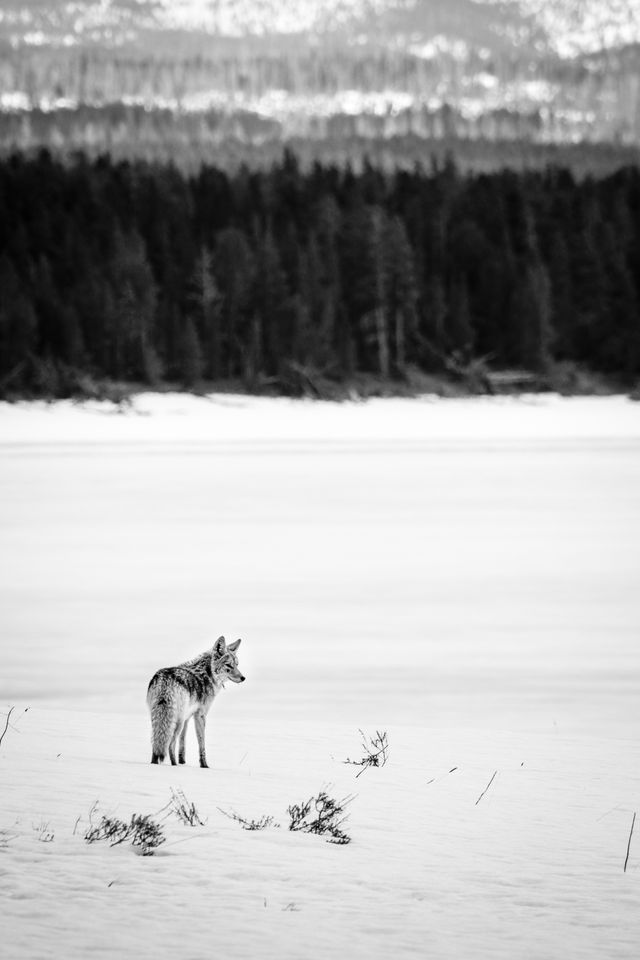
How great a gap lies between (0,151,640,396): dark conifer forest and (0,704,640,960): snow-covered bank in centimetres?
4861

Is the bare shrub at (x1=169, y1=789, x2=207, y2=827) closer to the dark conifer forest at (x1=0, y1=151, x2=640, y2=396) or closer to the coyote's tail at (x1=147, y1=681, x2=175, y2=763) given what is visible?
the coyote's tail at (x1=147, y1=681, x2=175, y2=763)

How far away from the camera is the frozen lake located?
1209 cm

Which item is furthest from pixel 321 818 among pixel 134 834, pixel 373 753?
pixel 373 753

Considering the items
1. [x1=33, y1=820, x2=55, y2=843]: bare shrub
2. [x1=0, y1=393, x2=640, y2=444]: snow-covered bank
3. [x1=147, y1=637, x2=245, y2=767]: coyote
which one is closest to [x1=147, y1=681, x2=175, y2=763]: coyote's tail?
[x1=147, y1=637, x2=245, y2=767]: coyote

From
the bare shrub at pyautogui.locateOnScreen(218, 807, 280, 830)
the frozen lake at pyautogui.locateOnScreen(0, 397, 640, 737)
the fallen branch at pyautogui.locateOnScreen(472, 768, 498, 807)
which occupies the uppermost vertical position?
the bare shrub at pyautogui.locateOnScreen(218, 807, 280, 830)

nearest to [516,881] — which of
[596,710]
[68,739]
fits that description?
[68,739]

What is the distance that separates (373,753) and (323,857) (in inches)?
101

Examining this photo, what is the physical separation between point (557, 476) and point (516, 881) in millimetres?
26750

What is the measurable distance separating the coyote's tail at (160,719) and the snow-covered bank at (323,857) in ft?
0.38

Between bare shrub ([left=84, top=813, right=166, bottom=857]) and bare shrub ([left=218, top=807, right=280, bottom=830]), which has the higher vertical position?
bare shrub ([left=84, top=813, right=166, bottom=857])

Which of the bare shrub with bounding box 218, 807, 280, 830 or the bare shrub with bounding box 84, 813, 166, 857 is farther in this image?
the bare shrub with bounding box 218, 807, 280, 830

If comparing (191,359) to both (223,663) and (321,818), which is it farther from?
(321,818)

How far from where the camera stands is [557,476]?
32656 millimetres

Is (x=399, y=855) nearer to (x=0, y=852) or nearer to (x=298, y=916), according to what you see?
(x=298, y=916)
